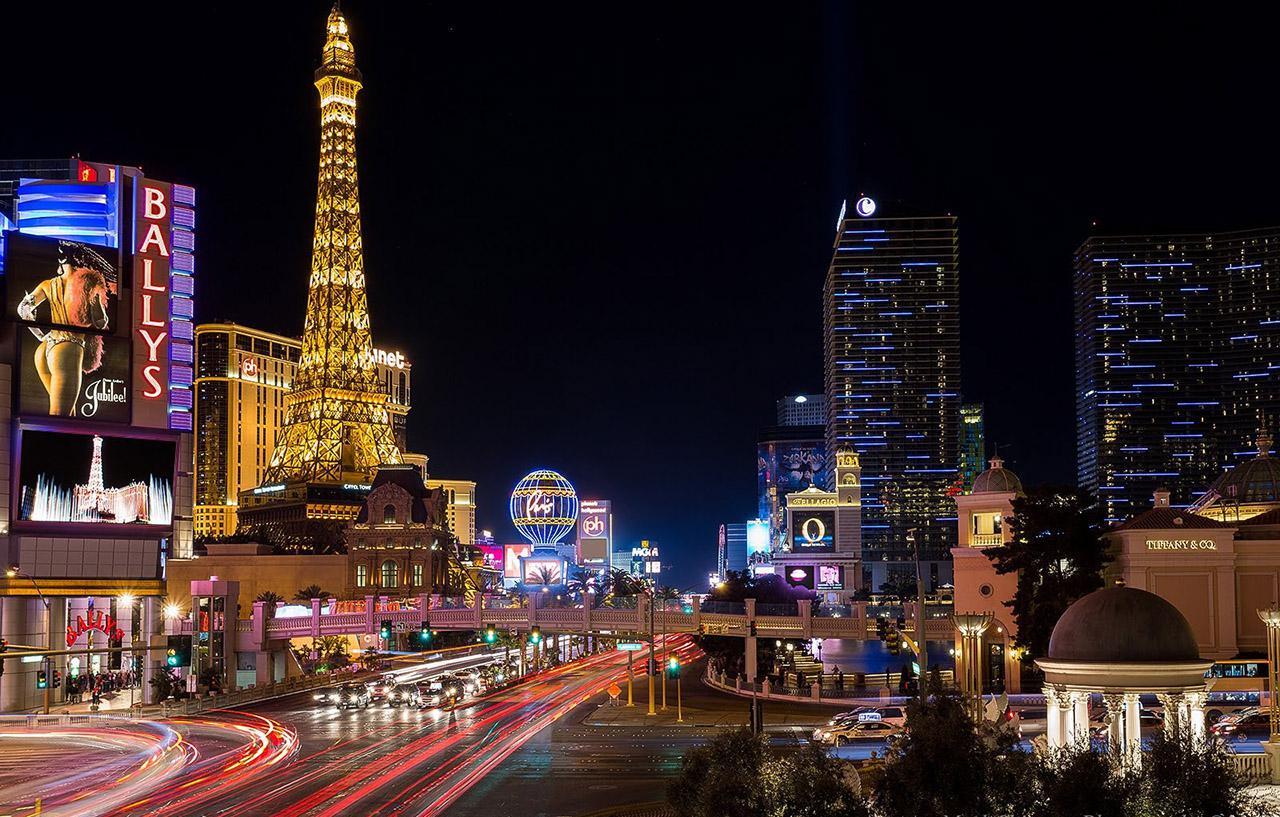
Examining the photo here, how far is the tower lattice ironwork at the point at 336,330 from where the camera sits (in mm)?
163000

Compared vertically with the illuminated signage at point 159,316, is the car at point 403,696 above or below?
below

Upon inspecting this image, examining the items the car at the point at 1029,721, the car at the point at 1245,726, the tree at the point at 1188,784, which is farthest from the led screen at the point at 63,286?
the tree at the point at 1188,784

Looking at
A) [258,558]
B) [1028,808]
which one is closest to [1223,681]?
[1028,808]

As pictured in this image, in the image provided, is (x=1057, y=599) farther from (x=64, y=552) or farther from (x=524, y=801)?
(x=64, y=552)

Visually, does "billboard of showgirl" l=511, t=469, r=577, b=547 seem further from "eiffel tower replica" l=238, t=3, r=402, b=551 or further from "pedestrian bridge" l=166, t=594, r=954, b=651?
"pedestrian bridge" l=166, t=594, r=954, b=651

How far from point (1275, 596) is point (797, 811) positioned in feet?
152

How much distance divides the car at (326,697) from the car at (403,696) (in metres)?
3.03

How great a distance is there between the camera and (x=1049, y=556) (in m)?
67.2

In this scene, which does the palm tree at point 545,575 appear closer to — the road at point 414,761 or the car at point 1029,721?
the road at point 414,761

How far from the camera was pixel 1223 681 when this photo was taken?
6078cm

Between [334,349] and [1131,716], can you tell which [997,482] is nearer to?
[1131,716]

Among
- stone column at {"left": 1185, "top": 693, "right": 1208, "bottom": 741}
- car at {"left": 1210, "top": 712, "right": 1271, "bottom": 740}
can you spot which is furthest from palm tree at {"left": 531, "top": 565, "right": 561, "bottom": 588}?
stone column at {"left": 1185, "top": 693, "right": 1208, "bottom": 741}

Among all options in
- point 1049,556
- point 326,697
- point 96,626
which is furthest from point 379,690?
point 1049,556

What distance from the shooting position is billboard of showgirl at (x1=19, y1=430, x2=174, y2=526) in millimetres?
80625
